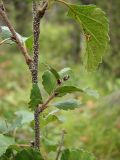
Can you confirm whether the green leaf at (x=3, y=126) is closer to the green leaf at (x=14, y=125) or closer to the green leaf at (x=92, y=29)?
the green leaf at (x=14, y=125)

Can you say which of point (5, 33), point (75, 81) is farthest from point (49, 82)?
point (5, 33)

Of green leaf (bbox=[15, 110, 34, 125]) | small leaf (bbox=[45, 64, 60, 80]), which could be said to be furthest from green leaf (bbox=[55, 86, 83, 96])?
green leaf (bbox=[15, 110, 34, 125])

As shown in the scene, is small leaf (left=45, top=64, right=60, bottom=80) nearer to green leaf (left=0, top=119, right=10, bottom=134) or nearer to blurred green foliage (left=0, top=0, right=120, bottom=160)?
blurred green foliage (left=0, top=0, right=120, bottom=160)

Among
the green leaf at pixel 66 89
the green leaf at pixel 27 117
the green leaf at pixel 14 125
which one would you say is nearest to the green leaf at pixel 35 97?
the green leaf at pixel 66 89

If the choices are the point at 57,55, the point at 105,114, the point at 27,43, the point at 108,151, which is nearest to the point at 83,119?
the point at 105,114

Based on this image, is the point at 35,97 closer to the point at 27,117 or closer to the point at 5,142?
the point at 5,142

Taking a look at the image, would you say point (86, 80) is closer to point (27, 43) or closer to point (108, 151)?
point (108, 151)
